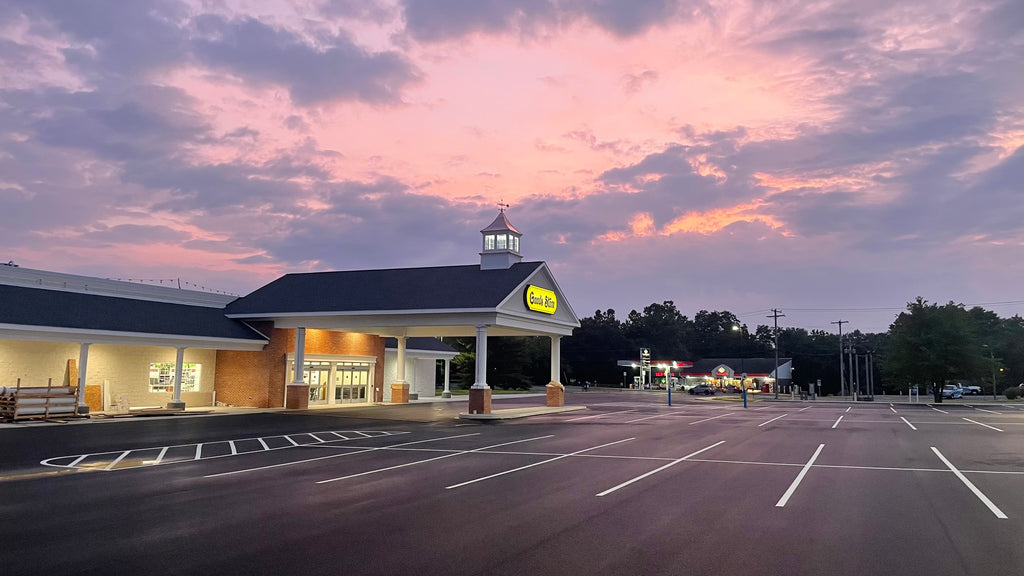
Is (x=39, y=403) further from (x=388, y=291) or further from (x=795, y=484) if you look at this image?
(x=795, y=484)

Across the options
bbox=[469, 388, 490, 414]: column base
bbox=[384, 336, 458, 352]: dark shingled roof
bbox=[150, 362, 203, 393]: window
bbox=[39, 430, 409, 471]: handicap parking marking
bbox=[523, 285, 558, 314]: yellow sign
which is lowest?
bbox=[39, 430, 409, 471]: handicap parking marking

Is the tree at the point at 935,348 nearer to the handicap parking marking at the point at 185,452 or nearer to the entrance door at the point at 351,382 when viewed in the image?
the entrance door at the point at 351,382

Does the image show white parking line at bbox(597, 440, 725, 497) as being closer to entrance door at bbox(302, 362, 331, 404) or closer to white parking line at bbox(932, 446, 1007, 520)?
white parking line at bbox(932, 446, 1007, 520)

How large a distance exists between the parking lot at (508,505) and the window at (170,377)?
47.6ft

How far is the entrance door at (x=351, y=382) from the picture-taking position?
1761 inches

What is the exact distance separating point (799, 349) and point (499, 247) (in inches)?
4553

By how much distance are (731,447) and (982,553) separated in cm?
1269

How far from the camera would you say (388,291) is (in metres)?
39.7

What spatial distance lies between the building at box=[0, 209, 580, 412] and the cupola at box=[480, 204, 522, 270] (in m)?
0.07

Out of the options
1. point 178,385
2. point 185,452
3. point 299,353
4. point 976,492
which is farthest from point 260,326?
point 976,492

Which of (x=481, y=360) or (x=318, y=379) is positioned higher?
(x=481, y=360)

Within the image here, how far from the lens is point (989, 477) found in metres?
15.4

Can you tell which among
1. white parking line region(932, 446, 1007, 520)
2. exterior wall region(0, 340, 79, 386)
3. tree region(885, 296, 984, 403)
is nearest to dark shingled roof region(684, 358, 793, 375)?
tree region(885, 296, 984, 403)

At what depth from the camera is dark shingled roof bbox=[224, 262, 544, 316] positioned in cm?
3691
